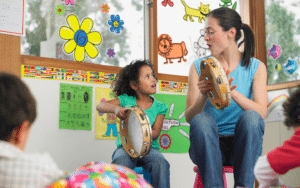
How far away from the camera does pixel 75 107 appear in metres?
2.35

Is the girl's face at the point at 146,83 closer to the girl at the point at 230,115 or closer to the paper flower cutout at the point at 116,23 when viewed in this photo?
the girl at the point at 230,115

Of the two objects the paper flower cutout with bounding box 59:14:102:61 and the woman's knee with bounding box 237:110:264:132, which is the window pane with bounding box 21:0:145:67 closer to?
the paper flower cutout with bounding box 59:14:102:61

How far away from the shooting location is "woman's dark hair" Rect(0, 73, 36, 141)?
36.3 inches

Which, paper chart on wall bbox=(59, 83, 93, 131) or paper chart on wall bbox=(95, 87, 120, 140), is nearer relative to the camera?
paper chart on wall bbox=(59, 83, 93, 131)

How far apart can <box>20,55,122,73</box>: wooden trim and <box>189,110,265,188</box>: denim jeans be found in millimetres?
1014

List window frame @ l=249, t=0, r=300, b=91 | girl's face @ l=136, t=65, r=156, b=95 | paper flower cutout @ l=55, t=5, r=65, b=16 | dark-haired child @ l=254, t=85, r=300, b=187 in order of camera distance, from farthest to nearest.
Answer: window frame @ l=249, t=0, r=300, b=91, paper flower cutout @ l=55, t=5, r=65, b=16, girl's face @ l=136, t=65, r=156, b=95, dark-haired child @ l=254, t=85, r=300, b=187

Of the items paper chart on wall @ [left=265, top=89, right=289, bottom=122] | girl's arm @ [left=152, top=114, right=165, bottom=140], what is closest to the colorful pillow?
girl's arm @ [left=152, top=114, right=165, bottom=140]

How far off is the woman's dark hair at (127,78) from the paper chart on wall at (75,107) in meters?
0.21

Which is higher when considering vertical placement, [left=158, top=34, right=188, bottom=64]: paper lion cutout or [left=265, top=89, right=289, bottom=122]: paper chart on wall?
[left=158, top=34, right=188, bottom=64]: paper lion cutout

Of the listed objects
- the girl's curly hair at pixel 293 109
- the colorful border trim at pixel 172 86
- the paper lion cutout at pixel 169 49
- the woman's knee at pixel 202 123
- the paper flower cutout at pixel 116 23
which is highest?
the paper flower cutout at pixel 116 23

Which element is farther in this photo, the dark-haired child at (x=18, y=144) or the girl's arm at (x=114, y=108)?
the girl's arm at (x=114, y=108)

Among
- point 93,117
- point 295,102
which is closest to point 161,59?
point 93,117

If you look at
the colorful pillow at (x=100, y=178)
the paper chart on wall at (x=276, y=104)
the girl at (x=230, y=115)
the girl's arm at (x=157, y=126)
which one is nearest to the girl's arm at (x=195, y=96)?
the girl at (x=230, y=115)

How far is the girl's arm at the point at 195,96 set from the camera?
1.80 meters
